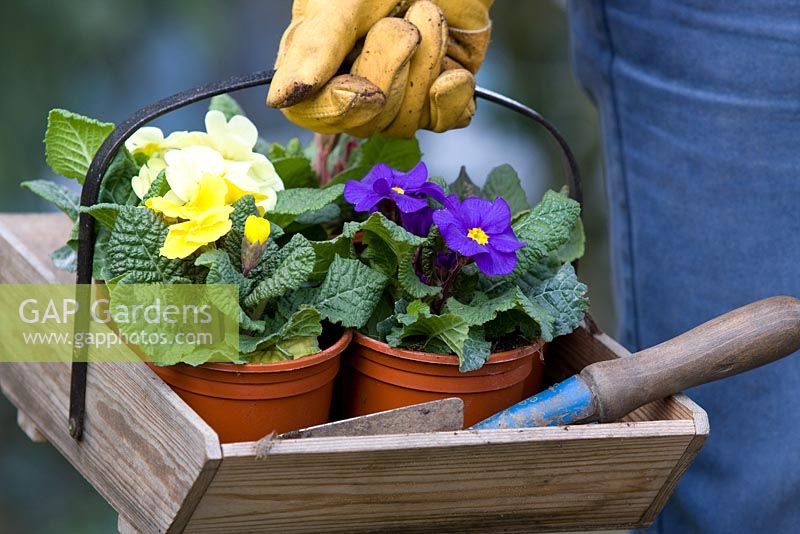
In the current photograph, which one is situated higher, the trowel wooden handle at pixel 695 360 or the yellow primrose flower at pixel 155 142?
the yellow primrose flower at pixel 155 142

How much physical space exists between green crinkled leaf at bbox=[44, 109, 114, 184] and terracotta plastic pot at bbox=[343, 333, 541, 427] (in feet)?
0.97

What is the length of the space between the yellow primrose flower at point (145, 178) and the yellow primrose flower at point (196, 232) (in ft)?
0.28

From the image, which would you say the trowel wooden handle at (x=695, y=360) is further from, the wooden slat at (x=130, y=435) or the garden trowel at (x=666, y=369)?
the wooden slat at (x=130, y=435)

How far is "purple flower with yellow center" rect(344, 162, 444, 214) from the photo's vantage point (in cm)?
82

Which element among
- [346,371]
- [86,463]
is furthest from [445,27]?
[86,463]

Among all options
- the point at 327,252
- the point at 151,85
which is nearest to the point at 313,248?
the point at 327,252

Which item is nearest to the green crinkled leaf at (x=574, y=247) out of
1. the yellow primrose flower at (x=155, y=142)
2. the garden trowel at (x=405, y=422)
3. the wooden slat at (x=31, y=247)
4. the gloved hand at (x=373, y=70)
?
the gloved hand at (x=373, y=70)

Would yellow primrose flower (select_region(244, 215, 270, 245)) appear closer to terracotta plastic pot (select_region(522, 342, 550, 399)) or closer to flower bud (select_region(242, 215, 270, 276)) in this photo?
flower bud (select_region(242, 215, 270, 276))

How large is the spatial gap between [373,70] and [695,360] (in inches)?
14.1

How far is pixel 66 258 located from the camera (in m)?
0.95

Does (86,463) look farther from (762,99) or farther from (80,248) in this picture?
(762,99)

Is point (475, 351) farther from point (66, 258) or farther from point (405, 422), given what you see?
point (66, 258)

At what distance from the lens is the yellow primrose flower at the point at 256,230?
31.0 inches

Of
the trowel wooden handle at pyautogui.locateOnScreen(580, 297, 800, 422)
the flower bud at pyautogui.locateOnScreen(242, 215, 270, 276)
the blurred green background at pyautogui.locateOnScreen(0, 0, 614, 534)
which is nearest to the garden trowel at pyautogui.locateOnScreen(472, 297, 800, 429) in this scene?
the trowel wooden handle at pyautogui.locateOnScreen(580, 297, 800, 422)
